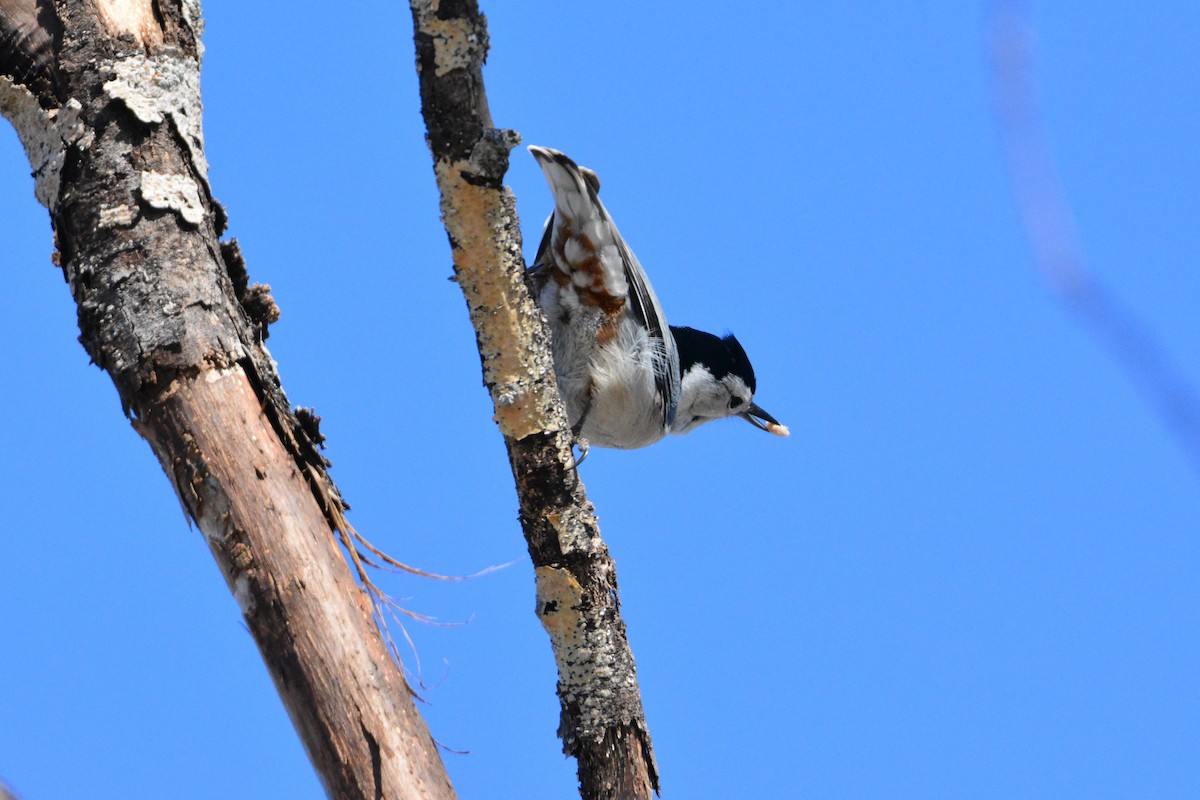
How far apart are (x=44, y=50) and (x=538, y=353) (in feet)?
4.02

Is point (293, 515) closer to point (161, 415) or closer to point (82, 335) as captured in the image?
point (161, 415)

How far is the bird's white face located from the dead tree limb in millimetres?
1723

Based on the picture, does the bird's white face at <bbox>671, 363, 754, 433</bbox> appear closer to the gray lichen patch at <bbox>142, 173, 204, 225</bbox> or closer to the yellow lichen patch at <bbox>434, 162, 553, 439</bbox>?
the yellow lichen patch at <bbox>434, 162, 553, 439</bbox>

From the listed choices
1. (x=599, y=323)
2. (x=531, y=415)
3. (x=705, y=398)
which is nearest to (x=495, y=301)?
(x=531, y=415)

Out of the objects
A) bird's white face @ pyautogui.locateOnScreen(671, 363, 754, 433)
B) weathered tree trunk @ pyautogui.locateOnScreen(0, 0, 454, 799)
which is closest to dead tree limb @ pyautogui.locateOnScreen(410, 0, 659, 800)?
weathered tree trunk @ pyautogui.locateOnScreen(0, 0, 454, 799)

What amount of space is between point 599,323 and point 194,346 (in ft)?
5.14

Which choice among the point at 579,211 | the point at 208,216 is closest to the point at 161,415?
the point at 208,216

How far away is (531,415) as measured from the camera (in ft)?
7.58

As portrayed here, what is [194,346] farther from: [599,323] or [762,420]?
[762,420]

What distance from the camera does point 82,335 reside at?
217 cm

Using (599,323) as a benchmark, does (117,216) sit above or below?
below

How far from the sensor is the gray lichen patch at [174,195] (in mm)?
2178

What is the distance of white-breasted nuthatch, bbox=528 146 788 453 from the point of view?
3.21 metres

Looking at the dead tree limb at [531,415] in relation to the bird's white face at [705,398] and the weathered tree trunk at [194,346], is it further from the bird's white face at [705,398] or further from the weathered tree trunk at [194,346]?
the bird's white face at [705,398]
